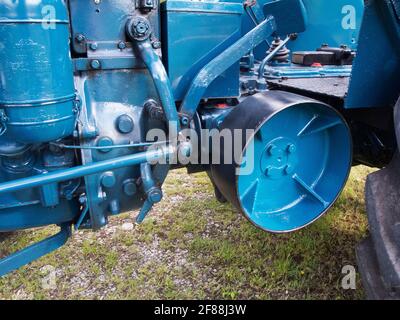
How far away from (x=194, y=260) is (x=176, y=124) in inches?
46.4

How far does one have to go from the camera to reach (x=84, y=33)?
1.55 m

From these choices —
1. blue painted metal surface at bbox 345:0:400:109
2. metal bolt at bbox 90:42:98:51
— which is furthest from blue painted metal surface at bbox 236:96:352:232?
metal bolt at bbox 90:42:98:51

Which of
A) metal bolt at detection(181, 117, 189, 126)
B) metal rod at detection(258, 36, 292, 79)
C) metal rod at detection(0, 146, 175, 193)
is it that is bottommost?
metal rod at detection(0, 146, 175, 193)

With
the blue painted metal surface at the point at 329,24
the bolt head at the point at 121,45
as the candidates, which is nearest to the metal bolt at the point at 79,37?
the bolt head at the point at 121,45

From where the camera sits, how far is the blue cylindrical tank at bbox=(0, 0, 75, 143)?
1211 mm

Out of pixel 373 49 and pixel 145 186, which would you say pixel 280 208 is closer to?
pixel 145 186

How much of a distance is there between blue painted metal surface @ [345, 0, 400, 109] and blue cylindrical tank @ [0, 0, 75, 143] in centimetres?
125

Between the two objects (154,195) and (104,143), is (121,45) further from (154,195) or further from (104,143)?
(154,195)

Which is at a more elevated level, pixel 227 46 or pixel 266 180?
pixel 227 46

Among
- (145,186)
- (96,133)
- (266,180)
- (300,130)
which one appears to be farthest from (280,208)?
(96,133)

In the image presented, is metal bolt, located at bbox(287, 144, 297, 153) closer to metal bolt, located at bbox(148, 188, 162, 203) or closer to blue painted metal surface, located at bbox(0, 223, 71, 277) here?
metal bolt, located at bbox(148, 188, 162, 203)

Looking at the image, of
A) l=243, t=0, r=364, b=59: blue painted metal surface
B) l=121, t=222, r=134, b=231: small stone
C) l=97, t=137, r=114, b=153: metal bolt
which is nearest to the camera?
l=97, t=137, r=114, b=153: metal bolt

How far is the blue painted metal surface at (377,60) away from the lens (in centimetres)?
166

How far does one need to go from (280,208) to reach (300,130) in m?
0.39
